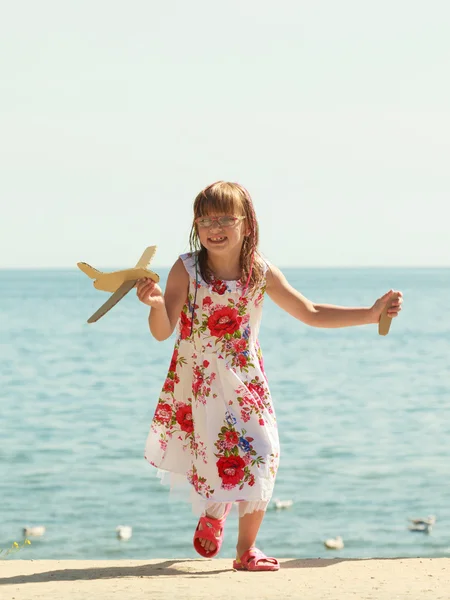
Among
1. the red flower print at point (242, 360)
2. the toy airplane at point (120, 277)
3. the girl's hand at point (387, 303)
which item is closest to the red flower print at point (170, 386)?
the red flower print at point (242, 360)

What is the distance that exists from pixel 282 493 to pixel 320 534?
144cm

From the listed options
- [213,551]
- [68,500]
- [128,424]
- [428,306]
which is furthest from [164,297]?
[428,306]

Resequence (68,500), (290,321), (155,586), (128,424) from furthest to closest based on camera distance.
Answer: (290,321) → (128,424) → (68,500) → (155,586)

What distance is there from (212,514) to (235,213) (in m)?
1.21

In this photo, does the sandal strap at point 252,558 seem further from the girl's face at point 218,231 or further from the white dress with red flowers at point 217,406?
the girl's face at point 218,231

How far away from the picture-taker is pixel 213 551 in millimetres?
4805

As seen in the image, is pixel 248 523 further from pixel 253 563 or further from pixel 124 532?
pixel 124 532

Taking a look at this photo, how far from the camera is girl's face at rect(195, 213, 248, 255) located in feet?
15.5

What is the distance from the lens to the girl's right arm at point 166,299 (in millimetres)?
4430

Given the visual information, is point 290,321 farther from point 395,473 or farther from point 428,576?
point 428,576

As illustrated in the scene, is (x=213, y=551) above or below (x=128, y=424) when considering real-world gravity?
above

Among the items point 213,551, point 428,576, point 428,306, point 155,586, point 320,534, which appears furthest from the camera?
point 428,306

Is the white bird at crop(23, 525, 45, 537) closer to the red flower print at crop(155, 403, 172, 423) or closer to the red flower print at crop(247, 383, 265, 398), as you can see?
the red flower print at crop(155, 403, 172, 423)

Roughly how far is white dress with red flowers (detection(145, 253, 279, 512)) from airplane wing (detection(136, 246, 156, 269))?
0.27 meters
